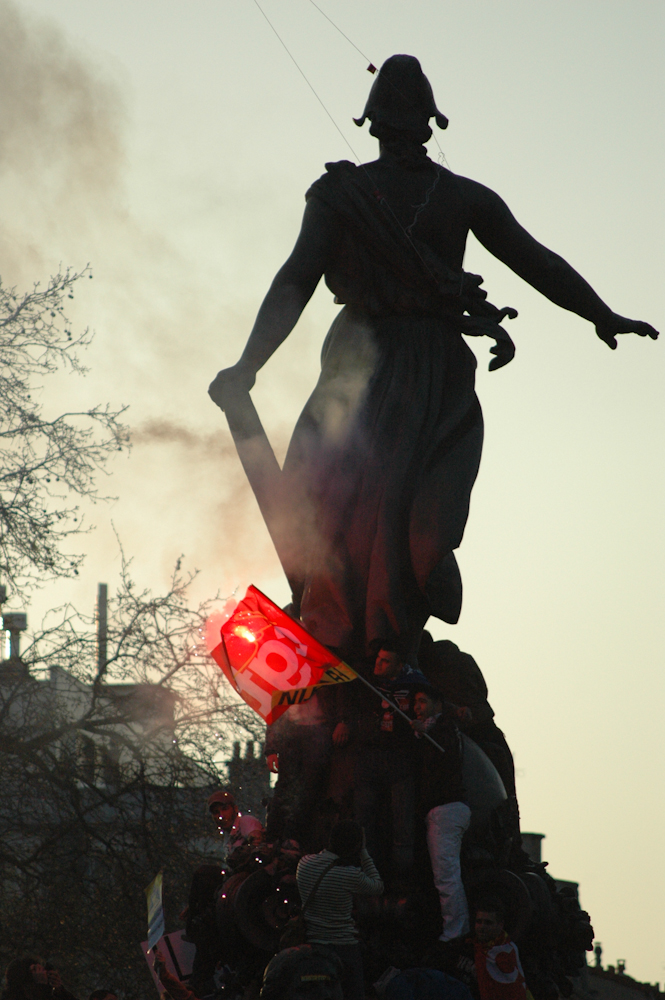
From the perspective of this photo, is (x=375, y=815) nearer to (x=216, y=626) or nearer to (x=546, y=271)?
(x=216, y=626)

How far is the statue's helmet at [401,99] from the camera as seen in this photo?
25.2 ft

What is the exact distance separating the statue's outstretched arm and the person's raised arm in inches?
31.0

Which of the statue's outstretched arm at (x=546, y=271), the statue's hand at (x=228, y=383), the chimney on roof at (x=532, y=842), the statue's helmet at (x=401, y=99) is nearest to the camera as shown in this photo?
the statue's hand at (x=228, y=383)

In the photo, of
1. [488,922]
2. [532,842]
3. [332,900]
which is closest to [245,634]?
[332,900]

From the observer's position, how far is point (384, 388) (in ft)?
24.6

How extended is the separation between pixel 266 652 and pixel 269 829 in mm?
726

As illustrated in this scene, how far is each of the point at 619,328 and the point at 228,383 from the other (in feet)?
6.59

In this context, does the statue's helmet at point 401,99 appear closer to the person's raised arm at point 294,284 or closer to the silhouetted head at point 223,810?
the person's raised arm at point 294,284

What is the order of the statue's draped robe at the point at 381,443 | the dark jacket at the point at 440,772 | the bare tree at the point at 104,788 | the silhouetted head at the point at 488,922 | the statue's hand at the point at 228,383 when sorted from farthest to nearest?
the bare tree at the point at 104,788, the statue's hand at the point at 228,383, the statue's draped robe at the point at 381,443, the dark jacket at the point at 440,772, the silhouetted head at the point at 488,922

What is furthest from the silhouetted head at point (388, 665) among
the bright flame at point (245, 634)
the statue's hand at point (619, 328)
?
the statue's hand at point (619, 328)

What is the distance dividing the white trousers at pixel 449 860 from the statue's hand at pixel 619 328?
8.65 feet

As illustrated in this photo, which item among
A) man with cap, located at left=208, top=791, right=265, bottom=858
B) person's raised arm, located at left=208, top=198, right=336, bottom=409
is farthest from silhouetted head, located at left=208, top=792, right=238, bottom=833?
person's raised arm, located at left=208, top=198, right=336, bottom=409

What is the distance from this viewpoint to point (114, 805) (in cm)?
1566

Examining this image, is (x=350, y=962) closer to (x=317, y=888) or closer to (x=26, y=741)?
(x=317, y=888)
